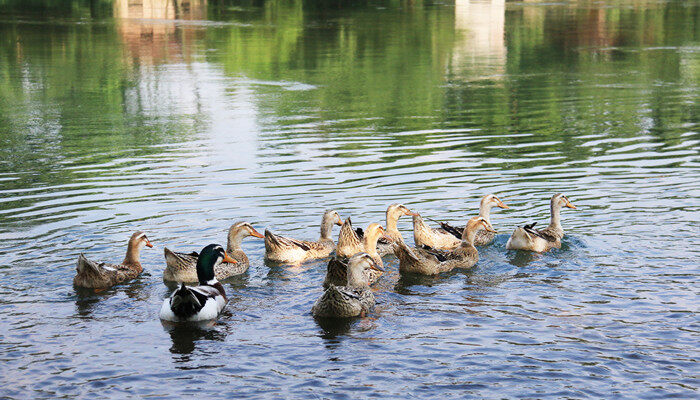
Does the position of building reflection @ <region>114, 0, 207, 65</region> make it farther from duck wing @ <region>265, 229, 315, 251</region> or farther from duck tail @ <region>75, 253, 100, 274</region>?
duck tail @ <region>75, 253, 100, 274</region>

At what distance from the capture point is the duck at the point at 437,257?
51.2ft

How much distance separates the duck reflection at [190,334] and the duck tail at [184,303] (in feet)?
0.61

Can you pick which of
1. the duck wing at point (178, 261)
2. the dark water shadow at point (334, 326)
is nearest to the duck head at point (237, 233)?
the duck wing at point (178, 261)

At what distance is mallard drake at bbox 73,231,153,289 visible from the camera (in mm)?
14516

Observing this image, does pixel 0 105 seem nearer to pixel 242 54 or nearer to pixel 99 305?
pixel 242 54

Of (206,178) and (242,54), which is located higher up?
(242,54)

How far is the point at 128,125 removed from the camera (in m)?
31.1

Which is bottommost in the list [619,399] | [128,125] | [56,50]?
[619,399]

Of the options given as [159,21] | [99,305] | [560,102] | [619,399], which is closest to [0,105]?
[560,102]

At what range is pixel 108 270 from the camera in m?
14.8

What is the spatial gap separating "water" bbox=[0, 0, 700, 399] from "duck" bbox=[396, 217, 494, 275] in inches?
10.6

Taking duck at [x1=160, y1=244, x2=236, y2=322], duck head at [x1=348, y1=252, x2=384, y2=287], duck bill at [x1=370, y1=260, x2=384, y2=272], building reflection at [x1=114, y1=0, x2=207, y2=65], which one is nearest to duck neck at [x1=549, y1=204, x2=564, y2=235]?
Result: duck bill at [x1=370, y1=260, x2=384, y2=272]

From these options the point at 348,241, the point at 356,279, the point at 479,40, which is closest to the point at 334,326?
the point at 356,279

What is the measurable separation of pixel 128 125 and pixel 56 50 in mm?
22971
